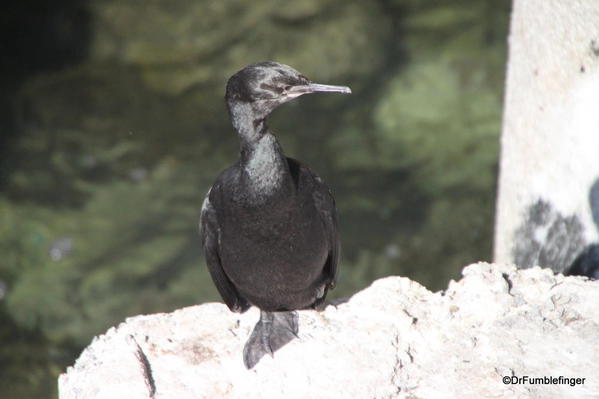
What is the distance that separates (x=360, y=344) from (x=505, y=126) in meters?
2.16

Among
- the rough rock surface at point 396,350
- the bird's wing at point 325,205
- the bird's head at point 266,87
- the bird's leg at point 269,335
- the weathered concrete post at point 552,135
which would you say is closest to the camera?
the rough rock surface at point 396,350

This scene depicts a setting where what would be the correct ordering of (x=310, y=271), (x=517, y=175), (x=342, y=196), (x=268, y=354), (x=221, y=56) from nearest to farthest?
(x=268, y=354)
(x=310, y=271)
(x=517, y=175)
(x=342, y=196)
(x=221, y=56)

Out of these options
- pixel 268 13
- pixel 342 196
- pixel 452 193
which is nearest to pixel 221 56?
pixel 268 13

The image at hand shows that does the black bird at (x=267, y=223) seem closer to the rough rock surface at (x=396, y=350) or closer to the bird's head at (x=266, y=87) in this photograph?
the bird's head at (x=266, y=87)

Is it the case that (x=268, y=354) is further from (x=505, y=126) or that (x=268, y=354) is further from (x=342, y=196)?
(x=342, y=196)

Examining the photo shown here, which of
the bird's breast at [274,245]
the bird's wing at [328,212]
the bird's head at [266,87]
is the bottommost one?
the bird's breast at [274,245]

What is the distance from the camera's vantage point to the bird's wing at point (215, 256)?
346 cm

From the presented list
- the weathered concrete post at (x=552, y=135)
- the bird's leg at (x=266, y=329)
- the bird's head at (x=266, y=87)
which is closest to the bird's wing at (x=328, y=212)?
the bird's leg at (x=266, y=329)

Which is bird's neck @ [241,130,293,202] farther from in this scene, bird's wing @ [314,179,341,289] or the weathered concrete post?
the weathered concrete post

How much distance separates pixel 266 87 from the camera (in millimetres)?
3012

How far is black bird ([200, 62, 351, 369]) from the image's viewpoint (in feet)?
10.0

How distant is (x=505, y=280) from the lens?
10.4 ft

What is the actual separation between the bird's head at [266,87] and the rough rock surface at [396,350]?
0.92 m

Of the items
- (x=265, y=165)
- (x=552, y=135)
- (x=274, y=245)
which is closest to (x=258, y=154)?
(x=265, y=165)
